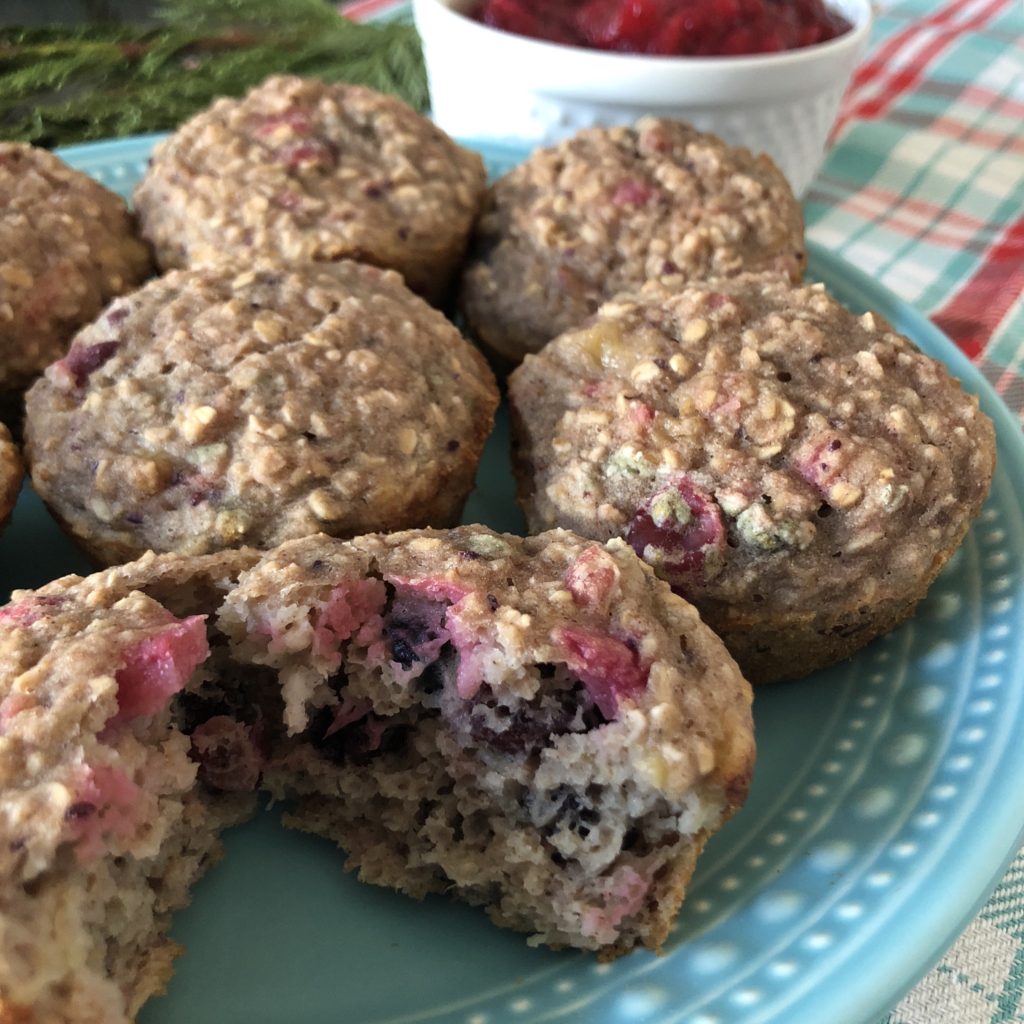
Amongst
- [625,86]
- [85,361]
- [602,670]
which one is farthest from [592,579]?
[625,86]

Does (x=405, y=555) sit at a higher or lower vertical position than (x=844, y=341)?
lower

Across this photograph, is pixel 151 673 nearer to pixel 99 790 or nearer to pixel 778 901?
pixel 99 790

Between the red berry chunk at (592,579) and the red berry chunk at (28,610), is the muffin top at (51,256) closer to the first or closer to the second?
the red berry chunk at (28,610)

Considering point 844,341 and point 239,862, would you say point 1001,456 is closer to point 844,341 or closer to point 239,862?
point 844,341

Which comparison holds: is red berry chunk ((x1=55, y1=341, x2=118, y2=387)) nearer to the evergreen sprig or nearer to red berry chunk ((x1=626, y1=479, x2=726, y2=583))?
red berry chunk ((x1=626, y1=479, x2=726, y2=583))

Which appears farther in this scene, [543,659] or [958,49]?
[958,49]

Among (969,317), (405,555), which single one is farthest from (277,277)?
(969,317)
